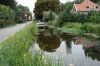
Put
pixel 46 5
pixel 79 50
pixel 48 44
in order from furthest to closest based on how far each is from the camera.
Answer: pixel 46 5, pixel 48 44, pixel 79 50

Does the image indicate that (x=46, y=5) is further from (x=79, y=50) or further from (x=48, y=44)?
(x=79, y=50)

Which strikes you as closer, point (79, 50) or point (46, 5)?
point (79, 50)

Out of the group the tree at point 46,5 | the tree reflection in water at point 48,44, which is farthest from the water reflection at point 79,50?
the tree at point 46,5

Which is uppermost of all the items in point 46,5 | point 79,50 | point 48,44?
point 46,5

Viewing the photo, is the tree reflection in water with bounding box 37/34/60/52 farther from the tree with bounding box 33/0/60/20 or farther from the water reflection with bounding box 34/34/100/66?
the tree with bounding box 33/0/60/20

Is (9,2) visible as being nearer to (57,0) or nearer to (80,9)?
(57,0)

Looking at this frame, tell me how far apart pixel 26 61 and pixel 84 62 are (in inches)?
210

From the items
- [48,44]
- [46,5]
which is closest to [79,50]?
[48,44]

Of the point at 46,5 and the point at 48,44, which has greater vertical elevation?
the point at 46,5

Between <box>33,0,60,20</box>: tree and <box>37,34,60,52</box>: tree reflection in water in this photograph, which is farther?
<box>33,0,60,20</box>: tree

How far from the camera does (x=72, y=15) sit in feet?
133

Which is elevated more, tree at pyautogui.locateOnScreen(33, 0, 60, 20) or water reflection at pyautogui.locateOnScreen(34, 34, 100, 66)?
tree at pyautogui.locateOnScreen(33, 0, 60, 20)

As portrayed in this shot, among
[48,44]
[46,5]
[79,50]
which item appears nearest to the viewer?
[79,50]

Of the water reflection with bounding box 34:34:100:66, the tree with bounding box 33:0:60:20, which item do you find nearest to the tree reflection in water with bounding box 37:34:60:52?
the water reflection with bounding box 34:34:100:66
